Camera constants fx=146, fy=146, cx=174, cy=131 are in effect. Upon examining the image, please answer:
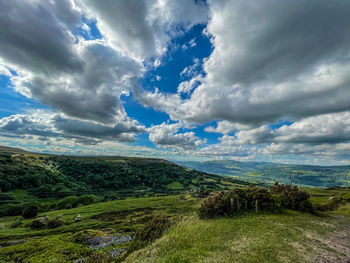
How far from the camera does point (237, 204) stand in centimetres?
2603

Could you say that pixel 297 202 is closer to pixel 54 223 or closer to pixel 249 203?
pixel 249 203

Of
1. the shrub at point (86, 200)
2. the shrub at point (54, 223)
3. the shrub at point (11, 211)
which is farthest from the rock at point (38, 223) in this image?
the shrub at point (86, 200)

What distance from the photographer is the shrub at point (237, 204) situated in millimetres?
25828

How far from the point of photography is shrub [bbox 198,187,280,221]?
84.7 ft

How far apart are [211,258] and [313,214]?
2885 centimetres

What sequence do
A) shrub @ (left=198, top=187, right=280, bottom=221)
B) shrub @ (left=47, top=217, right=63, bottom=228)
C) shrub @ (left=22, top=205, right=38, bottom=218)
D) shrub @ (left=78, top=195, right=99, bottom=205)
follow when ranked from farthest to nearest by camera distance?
shrub @ (left=78, top=195, right=99, bottom=205) → shrub @ (left=22, top=205, right=38, bottom=218) → shrub @ (left=47, top=217, right=63, bottom=228) → shrub @ (left=198, top=187, right=280, bottom=221)

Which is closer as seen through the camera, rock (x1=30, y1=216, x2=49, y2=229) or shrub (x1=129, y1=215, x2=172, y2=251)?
shrub (x1=129, y1=215, x2=172, y2=251)

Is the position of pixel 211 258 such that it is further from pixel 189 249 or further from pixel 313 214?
pixel 313 214

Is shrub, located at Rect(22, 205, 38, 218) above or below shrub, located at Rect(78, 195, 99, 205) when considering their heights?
above

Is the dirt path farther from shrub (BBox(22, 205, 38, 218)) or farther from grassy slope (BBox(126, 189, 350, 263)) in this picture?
shrub (BBox(22, 205, 38, 218))

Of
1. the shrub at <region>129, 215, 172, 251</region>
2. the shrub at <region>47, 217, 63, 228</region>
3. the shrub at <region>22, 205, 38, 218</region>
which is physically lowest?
the shrub at <region>22, 205, 38, 218</region>

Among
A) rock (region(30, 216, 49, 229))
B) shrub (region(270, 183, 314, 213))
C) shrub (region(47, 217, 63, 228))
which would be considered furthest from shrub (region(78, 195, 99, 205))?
shrub (region(270, 183, 314, 213))

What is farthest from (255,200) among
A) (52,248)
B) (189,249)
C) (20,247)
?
(20,247)

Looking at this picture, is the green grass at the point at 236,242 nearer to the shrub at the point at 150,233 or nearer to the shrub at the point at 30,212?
the shrub at the point at 150,233
